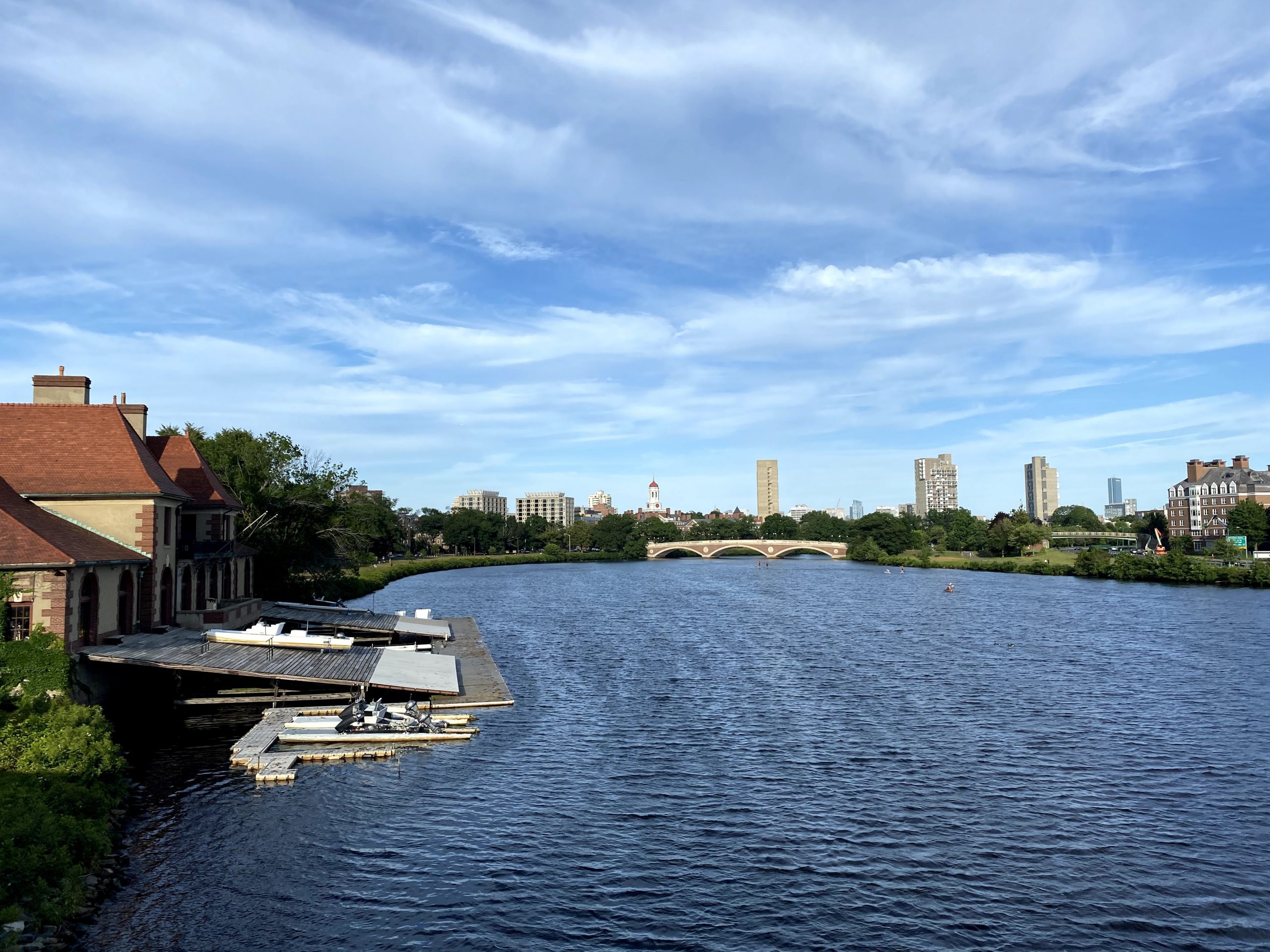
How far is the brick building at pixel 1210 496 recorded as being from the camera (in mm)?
173125

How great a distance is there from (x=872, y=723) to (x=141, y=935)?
3036 centimetres

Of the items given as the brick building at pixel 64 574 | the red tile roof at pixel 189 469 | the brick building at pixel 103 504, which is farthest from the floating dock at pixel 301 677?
the red tile roof at pixel 189 469

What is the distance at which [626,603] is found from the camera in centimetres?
10188

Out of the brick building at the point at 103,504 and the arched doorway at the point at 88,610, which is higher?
the brick building at the point at 103,504

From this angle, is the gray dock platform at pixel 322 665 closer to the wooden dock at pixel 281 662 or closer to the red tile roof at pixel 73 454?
the wooden dock at pixel 281 662

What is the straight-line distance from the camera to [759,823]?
27.1 m

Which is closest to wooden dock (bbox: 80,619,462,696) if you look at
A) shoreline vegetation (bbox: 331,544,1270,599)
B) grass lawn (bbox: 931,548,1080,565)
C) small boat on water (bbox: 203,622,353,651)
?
small boat on water (bbox: 203,622,353,651)

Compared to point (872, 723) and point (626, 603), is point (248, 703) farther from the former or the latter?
point (626, 603)

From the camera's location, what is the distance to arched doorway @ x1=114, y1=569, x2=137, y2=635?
4050 cm

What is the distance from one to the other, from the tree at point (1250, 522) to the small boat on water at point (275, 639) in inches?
6370

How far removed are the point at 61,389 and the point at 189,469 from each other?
8761mm

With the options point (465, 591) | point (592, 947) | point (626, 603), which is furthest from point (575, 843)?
point (465, 591)

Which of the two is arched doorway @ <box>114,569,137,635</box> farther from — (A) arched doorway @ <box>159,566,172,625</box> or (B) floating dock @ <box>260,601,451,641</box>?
(B) floating dock @ <box>260,601,451,641</box>

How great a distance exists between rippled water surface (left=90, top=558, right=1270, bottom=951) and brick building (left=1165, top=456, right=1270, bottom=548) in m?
146
